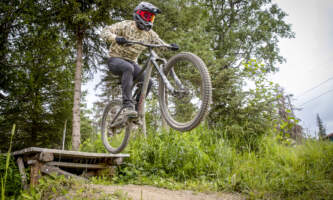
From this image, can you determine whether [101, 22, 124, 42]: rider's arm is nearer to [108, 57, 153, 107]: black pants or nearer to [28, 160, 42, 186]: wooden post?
[108, 57, 153, 107]: black pants

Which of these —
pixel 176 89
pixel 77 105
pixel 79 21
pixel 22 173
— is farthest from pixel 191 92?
pixel 79 21

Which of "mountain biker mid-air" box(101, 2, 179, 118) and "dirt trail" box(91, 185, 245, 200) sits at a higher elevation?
"mountain biker mid-air" box(101, 2, 179, 118)

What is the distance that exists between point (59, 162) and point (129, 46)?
3297mm

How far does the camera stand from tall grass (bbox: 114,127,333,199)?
4398 mm

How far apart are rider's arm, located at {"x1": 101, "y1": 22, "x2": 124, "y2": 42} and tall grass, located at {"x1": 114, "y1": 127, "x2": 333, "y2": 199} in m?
3.04

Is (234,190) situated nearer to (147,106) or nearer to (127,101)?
(127,101)

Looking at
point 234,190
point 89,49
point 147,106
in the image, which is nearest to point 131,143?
point 147,106

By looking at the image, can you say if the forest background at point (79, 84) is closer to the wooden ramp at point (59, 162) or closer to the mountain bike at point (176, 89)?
the wooden ramp at point (59, 162)

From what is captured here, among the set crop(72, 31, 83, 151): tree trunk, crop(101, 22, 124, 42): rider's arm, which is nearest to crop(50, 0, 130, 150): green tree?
crop(72, 31, 83, 151): tree trunk

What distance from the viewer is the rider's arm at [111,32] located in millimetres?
3467

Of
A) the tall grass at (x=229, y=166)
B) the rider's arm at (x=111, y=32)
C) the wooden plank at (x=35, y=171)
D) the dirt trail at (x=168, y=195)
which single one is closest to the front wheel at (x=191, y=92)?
the rider's arm at (x=111, y=32)

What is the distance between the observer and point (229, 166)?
5543 mm

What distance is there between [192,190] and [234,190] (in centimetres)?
86

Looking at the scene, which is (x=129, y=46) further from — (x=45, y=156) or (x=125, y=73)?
(x=45, y=156)
